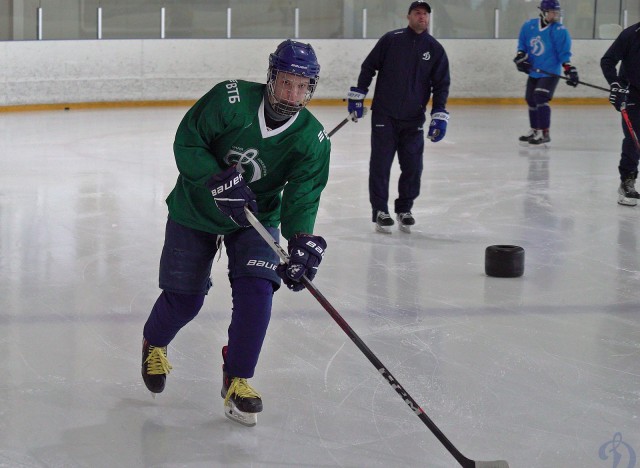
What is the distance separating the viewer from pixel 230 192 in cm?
254

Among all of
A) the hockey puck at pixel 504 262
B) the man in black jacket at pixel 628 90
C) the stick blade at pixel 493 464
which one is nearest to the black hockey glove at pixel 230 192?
the stick blade at pixel 493 464

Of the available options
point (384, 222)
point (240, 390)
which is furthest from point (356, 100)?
point (240, 390)

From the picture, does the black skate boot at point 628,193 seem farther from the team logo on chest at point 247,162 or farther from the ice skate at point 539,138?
the team logo on chest at point 247,162

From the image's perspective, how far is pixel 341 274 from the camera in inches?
177

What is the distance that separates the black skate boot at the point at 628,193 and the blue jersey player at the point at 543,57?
8.62 ft

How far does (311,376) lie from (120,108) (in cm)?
871

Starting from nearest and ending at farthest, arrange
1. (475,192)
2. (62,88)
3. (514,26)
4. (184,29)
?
(475,192) < (62,88) < (184,29) < (514,26)

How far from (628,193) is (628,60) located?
761mm

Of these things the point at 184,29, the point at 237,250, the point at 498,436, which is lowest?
the point at 498,436

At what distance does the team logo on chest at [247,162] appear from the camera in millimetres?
2697

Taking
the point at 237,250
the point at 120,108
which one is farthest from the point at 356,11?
the point at 237,250

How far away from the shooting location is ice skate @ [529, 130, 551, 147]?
879 centimetres

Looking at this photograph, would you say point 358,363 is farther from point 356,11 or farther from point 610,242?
point 356,11

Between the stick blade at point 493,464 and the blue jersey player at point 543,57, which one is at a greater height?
the blue jersey player at point 543,57
